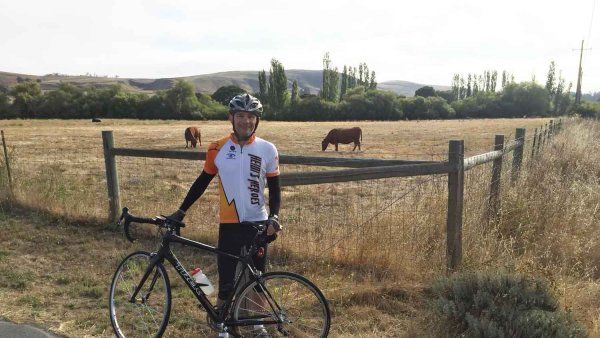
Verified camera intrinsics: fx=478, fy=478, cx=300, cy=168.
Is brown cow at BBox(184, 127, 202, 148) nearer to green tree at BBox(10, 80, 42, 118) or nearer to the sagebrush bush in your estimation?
the sagebrush bush

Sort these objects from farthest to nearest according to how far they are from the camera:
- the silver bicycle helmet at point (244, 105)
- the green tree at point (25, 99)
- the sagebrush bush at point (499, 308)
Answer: the green tree at point (25, 99), the silver bicycle helmet at point (244, 105), the sagebrush bush at point (499, 308)

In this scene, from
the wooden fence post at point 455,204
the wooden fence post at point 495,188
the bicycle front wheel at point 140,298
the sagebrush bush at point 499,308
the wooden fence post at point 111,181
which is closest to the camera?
the sagebrush bush at point 499,308

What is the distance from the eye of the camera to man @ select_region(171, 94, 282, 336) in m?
3.62

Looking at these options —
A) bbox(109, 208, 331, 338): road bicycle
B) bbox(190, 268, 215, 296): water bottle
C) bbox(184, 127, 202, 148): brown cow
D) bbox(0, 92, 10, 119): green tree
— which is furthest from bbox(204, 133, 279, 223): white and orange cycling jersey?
bbox(0, 92, 10, 119): green tree

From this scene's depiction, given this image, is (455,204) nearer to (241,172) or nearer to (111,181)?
(241,172)

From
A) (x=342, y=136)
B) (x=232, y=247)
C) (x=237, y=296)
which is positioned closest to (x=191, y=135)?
(x=342, y=136)

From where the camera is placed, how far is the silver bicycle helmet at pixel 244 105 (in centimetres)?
354

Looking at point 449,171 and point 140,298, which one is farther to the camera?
point 449,171

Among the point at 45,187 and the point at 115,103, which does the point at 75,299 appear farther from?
the point at 115,103

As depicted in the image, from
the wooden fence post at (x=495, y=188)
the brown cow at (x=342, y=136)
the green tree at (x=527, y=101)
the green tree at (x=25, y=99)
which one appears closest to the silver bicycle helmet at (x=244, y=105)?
the wooden fence post at (x=495, y=188)

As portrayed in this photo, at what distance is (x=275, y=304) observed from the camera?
350 cm

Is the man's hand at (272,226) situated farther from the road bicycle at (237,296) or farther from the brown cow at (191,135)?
the brown cow at (191,135)

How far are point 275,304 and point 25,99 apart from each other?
3395 inches

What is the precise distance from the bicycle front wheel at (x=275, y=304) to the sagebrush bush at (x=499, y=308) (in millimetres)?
933
